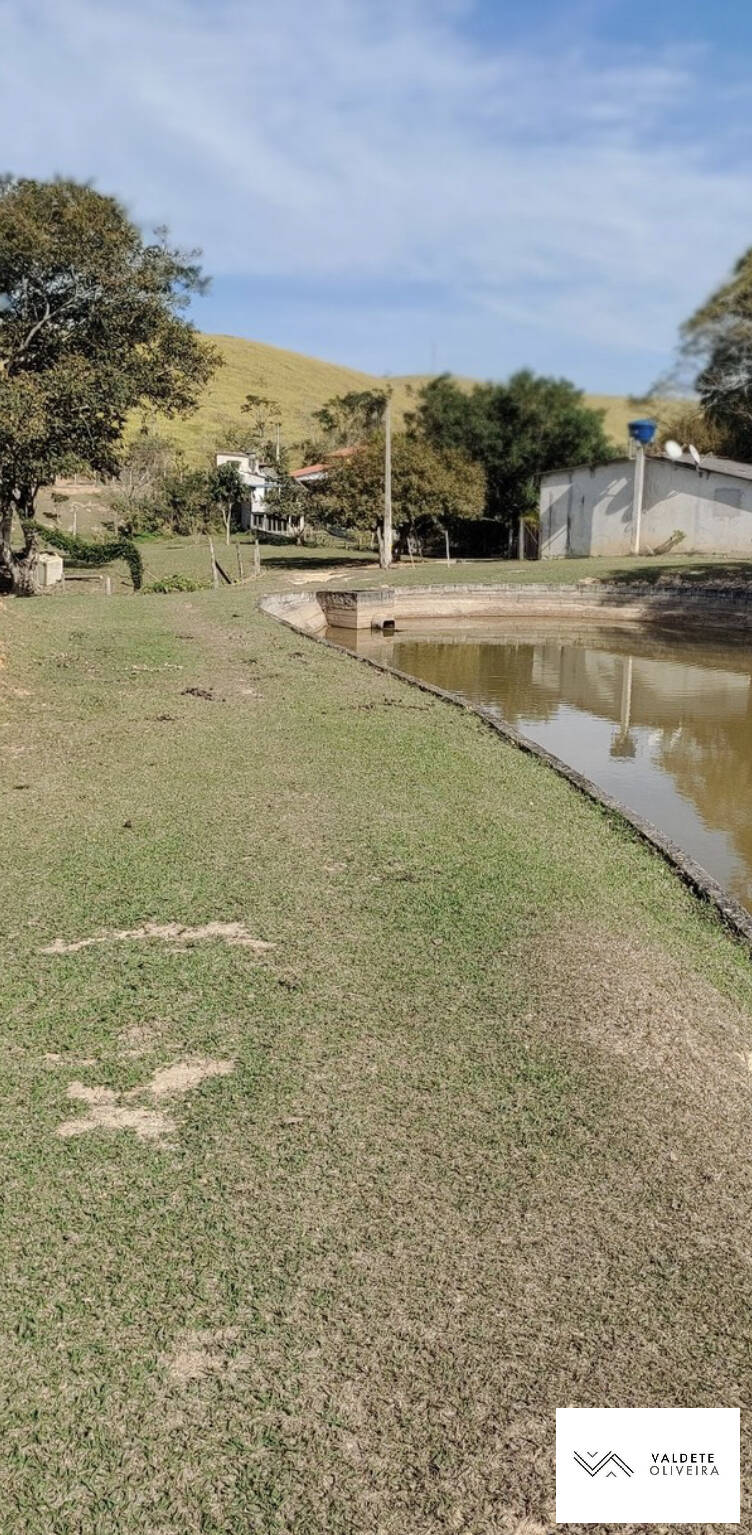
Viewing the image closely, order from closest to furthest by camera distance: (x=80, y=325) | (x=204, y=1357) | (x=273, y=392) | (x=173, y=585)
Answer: (x=204, y=1357) < (x=80, y=325) < (x=173, y=585) < (x=273, y=392)

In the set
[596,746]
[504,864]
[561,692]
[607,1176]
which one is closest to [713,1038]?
[607,1176]

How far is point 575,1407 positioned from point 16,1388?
1.36 metres

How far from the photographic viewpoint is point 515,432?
42.1m

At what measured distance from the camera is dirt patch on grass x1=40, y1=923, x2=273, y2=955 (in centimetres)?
507

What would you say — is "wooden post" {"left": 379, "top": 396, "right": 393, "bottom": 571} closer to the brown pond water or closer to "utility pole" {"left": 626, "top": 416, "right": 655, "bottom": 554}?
the brown pond water

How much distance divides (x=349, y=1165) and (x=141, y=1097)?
0.83 metres

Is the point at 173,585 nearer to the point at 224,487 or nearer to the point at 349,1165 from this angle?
the point at 224,487

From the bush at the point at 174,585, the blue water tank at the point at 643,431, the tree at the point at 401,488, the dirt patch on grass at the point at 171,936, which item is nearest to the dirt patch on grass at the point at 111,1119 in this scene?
the dirt patch on grass at the point at 171,936

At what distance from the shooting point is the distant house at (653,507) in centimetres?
3369

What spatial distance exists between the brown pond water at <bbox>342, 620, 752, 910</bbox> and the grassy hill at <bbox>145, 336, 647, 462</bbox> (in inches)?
1804

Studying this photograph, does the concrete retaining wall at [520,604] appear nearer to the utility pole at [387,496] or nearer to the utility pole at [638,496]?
the utility pole at [387,496]

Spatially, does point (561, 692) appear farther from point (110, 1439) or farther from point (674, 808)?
point (110, 1439)

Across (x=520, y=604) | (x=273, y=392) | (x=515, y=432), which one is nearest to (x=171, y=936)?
(x=520, y=604)

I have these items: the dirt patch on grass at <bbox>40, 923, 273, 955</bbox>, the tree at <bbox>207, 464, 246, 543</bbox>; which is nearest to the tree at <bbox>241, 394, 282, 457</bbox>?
the tree at <bbox>207, 464, 246, 543</bbox>
